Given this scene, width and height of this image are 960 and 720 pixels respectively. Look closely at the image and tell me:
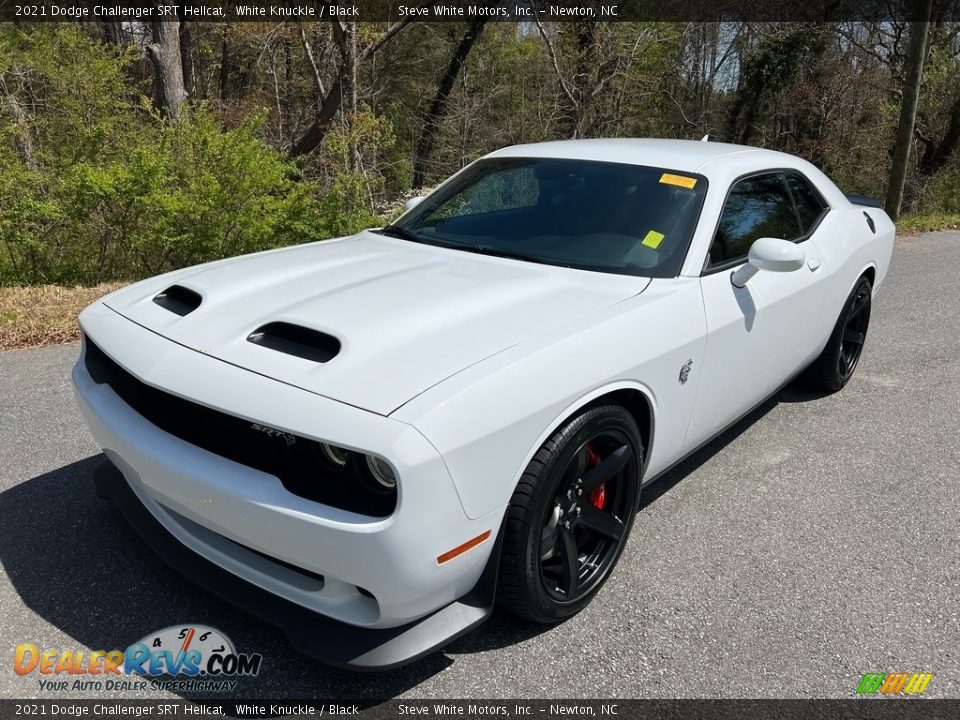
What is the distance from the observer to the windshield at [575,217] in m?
3.06

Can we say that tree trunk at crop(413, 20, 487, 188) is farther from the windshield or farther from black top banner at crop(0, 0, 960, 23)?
the windshield

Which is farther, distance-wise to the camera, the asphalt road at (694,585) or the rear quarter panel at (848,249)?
the rear quarter panel at (848,249)

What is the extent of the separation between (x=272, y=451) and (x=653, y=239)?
1.80 m

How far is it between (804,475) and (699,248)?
1389mm

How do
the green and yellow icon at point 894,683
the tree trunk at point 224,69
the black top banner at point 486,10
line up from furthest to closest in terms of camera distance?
the tree trunk at point 224,69 < the black top banner at point 486,10 < the green and yellow icon at point 894,683

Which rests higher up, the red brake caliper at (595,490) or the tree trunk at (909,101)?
the tree trunk at (909,101)

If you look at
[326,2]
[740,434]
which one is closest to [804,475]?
[740,434]

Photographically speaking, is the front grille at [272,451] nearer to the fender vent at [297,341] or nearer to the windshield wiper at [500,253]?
the fender vent at [297,341]

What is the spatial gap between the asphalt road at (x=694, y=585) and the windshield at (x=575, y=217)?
116cm

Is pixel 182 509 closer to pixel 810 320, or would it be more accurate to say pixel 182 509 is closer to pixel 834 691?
pixel 834 691

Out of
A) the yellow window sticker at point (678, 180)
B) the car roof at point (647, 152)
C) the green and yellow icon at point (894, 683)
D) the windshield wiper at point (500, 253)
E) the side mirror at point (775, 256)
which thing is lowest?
the green and yellow icon at point (894, 683)

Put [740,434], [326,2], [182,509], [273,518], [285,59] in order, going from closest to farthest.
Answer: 1. [273,518]
2. [182,509]
3. [740,434]
4. [326,2]
5. [285,59]

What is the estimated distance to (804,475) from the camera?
A: 12.0 ft

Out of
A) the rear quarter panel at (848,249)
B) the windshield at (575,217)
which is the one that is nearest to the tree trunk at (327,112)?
the windshield at (575,217)
